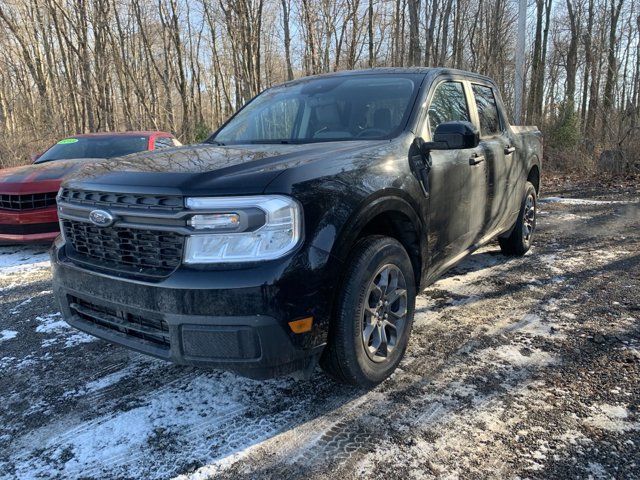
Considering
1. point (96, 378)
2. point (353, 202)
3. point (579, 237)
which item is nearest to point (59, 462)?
point (96, 378)

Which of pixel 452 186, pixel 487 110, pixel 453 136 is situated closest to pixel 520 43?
pixel 487 110

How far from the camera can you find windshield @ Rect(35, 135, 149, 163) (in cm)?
725

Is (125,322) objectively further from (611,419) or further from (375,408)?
(611,419)

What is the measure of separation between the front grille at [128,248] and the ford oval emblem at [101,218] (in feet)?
0.14

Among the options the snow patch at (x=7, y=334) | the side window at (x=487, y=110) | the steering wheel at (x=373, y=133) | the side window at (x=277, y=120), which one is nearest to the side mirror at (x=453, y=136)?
the steering wheel at (x=373, y=133)

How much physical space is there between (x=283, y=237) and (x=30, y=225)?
4954mm

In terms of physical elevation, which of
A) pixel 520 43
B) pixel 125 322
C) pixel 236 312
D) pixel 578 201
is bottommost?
pixel 578 201

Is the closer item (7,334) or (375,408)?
(375,408)

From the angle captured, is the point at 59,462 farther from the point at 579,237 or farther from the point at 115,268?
the point at 579,237

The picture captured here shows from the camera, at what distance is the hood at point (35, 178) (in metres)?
5.82

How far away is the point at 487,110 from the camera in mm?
4508

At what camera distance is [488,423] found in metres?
2.46

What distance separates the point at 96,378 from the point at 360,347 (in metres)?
1.73

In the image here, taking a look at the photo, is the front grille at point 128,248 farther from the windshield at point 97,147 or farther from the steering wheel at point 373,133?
the windshield at point 97,147
